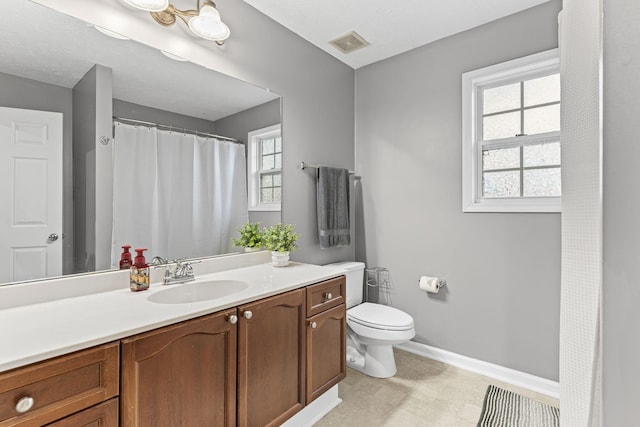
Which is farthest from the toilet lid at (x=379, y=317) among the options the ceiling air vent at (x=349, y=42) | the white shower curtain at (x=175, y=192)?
the ceiling air vent at (x=349, y=42)

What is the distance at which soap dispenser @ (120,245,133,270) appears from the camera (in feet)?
4.62

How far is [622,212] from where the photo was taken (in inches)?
17.0

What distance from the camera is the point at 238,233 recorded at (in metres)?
1.93

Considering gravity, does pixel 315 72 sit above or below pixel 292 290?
above

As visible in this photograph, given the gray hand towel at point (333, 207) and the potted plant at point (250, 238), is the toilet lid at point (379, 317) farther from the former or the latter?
the potted plant at point (250, 238)

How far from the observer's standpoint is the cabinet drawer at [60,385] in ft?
2.40

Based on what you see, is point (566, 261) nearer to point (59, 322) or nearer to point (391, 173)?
point (59, 322)

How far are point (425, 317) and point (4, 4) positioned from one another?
2.93m

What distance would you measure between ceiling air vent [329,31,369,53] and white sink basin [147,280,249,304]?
1949 mm

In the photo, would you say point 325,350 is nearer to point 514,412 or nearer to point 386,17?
point 514,412

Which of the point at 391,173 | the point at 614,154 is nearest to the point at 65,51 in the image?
the point at 614,154

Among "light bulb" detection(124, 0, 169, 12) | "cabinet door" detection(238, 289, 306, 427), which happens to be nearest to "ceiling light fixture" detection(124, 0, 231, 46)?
"light bulb" detection(124, 0, 169, 12)

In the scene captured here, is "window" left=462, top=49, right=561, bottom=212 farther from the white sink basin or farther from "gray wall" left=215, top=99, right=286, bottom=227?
the white sink basin

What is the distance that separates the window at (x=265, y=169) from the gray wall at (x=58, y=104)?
942 millimetres
